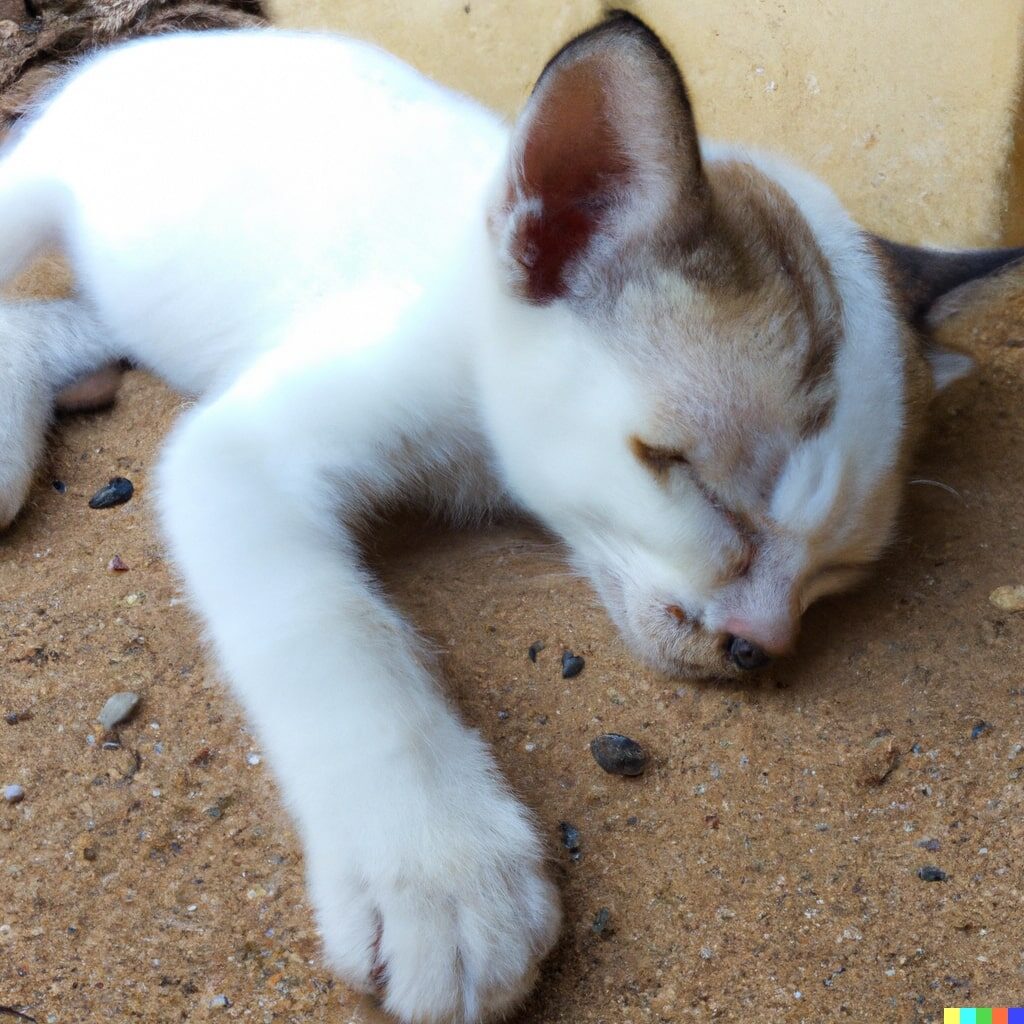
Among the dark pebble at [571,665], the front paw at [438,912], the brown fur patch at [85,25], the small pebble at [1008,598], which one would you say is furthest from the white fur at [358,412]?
the brown fur patch at [85,25]

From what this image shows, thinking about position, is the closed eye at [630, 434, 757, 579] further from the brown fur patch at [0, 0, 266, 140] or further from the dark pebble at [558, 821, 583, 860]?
the brown fur patch at [0, 0, 266, 140]

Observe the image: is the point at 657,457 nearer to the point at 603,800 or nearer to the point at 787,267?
the point at 787,267

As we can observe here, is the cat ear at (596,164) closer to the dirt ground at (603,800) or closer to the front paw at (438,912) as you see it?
the dirt ground at (603,800)

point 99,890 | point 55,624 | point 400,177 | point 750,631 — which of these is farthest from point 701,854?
point 400,177

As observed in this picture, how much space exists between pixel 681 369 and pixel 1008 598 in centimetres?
72

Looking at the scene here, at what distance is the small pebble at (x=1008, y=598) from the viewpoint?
187cm

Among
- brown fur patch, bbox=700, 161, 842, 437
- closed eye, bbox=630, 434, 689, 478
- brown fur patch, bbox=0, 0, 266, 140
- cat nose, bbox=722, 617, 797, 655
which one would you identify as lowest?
cat nose, bbox=722, 617, 797, 655

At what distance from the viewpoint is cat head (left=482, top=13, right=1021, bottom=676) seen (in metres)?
1.59

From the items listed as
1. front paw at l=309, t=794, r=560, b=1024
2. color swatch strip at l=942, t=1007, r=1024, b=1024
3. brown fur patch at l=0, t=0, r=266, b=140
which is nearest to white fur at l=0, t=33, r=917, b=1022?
front paw at l=309, t=794, r=560, b=1024

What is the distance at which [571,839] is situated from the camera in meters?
1.54

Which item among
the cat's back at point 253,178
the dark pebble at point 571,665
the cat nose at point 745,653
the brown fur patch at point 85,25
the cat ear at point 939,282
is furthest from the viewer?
the brown fur patch at point 85,25

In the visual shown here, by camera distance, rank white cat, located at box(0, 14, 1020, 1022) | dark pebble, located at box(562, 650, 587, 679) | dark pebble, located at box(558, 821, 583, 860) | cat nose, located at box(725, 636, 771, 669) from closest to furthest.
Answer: white cat, located at box(0, 14, 1020, 1022), dark pebble, located at box(558, 821, 583, 860), cat nose, located at box(725, 636, 771, 669), dark pebble, located at box(562, 650, 587, 679)

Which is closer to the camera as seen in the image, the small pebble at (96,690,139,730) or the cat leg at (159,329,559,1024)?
the cat leg at (159,329,559,1024)

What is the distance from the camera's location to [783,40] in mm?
2725
